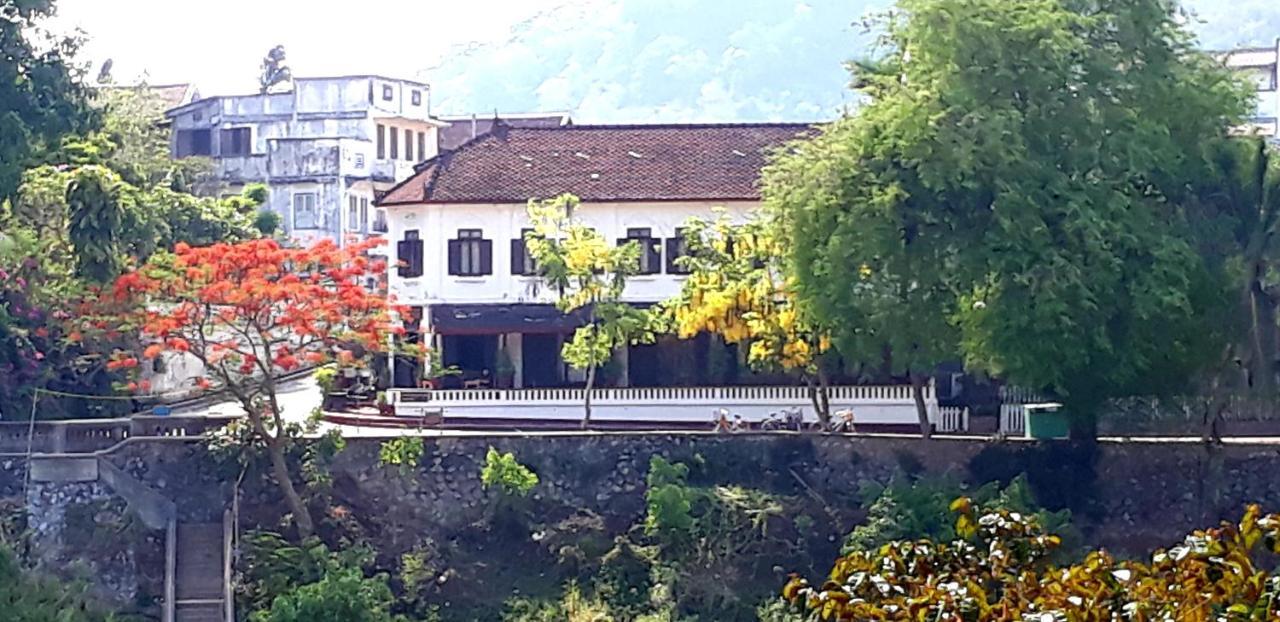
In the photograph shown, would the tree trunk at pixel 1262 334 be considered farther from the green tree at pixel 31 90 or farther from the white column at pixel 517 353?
the green tree at pixel 31 90

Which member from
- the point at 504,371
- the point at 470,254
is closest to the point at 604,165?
the point at 470,254

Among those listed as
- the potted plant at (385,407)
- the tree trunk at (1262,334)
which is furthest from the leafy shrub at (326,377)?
the tree trunk at (1262,334)

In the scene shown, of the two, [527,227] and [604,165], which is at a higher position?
[604,165]

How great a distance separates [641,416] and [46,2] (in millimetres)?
→ 12269

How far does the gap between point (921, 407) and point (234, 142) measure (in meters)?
31.5

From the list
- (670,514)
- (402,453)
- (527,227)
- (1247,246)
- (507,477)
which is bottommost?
(670,514)

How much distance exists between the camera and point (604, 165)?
44469 millimetres

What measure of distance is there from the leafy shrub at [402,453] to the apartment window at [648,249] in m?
9.15

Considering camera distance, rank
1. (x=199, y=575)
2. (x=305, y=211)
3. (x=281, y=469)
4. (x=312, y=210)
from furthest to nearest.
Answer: (x=305, y=211) → (x=312, y=210) → (x=281, y=469) → (x=199, y=575)

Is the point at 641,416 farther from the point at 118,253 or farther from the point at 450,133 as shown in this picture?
the point at 450,133

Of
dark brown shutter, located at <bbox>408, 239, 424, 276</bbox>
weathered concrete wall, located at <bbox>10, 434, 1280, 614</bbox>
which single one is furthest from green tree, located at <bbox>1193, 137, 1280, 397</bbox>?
dark brown shutter, located at <bbox>408, 239, 424, 276</bbox>

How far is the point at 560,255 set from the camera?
3912cm

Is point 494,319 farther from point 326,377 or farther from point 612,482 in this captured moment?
point 612,482

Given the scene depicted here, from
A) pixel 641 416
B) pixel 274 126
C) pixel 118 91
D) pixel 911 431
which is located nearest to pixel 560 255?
pixel 641 416
